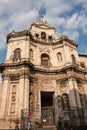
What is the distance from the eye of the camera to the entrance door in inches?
831

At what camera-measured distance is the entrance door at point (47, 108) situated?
21.1 meters

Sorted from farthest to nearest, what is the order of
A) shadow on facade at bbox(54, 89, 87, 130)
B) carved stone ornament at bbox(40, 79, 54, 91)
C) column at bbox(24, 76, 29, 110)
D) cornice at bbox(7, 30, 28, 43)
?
cornice at bbox(7, 30, 28, 43)
carved stone ornament at bbox(40, 79, 54, 91)
shadow on facade at bbox(54, 89, 87, 130)
column at bbox(24, 76, 29, 110)

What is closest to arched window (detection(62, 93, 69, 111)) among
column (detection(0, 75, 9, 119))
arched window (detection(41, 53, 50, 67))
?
arched window (detection(41, 53, 50, 67))

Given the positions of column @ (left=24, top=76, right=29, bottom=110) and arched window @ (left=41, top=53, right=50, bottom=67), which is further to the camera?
arched window @ (left=41, top=53, right=50, bottom=67)

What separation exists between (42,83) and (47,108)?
3305mm

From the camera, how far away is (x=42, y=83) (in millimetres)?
23312

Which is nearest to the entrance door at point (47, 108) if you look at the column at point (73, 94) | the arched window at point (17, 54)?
the column at point (73, 94)

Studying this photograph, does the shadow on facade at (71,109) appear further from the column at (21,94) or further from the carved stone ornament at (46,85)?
the column at (21,94)

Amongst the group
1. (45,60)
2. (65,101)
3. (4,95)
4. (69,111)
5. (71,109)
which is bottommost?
(69,111)

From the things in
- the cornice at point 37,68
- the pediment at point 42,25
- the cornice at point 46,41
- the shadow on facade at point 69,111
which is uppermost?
the pediment at point 42,25

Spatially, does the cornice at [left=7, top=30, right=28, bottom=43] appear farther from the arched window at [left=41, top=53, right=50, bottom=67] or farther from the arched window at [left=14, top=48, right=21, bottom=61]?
the arched window at [left=41, top=53, right=50, bottom=67]

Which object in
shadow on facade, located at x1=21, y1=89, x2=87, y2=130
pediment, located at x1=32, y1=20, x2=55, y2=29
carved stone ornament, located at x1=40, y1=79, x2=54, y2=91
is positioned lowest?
shadow on facade, located at x1=21, y1=89, x2=87, y2=130

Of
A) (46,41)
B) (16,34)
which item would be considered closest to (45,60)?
(46,41)

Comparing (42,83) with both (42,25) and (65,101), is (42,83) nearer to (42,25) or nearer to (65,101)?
(65,101)
